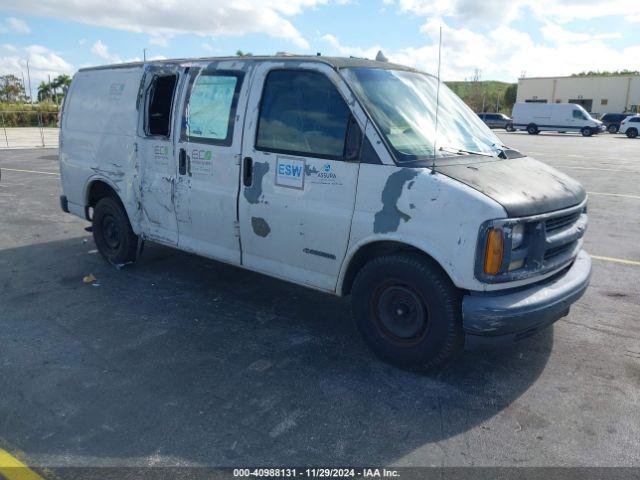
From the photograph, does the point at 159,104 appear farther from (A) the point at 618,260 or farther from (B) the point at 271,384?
(A) the point at 618,260

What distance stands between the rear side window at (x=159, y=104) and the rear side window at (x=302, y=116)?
4.55 ft

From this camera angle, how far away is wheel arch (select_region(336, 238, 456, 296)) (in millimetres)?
3472

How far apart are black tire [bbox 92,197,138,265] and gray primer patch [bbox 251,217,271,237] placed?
2110 millimetres

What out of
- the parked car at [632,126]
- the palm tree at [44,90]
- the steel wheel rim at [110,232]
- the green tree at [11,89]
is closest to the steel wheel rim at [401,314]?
the steel wheel rim at [110,232]

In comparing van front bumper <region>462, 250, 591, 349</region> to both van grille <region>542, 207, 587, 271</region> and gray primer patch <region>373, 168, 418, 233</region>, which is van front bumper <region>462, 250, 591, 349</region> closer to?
van grille <region>542, 207, 587, 271</region>

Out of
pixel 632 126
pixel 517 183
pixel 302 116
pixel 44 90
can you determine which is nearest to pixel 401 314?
pixel 517 183

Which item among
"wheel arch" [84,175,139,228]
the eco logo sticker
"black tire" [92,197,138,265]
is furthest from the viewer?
"black tire" [92,197,138,265]

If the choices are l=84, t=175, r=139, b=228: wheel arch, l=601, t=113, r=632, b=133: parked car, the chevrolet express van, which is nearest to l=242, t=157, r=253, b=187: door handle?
the chevrolet express van

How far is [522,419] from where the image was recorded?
3229mm

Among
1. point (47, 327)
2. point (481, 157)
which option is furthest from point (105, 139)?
point (481, 157)

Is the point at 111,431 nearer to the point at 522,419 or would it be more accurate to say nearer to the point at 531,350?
the point at 522,419

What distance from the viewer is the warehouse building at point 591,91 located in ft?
195

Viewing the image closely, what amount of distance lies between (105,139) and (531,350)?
4.75m

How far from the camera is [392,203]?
353cm
